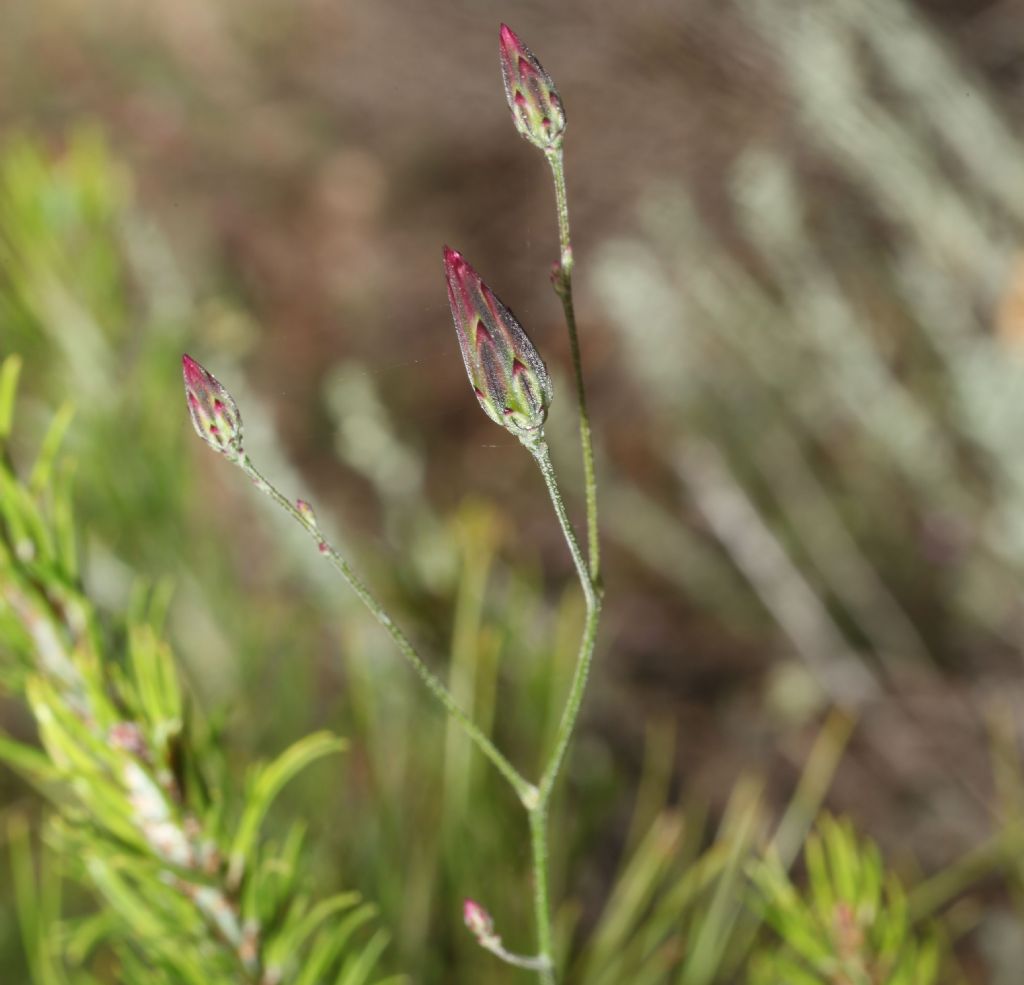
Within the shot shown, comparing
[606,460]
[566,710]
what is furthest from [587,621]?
[606,460]

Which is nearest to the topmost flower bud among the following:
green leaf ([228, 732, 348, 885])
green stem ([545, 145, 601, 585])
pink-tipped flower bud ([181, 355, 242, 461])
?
green stem ([545, 145, 601, 585])

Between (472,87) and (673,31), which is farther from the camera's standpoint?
(472,87)

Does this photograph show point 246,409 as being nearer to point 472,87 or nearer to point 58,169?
point 58,169

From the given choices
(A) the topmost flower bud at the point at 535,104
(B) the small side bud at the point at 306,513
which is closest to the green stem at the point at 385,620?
(B) the small side bud at the point at 306,513

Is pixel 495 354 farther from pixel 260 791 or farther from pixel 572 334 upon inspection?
pixel 260 791

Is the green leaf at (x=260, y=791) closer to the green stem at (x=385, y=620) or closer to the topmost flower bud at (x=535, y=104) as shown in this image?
the green stem at (x=385, y=620)

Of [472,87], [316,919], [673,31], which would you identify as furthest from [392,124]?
[316,919]
